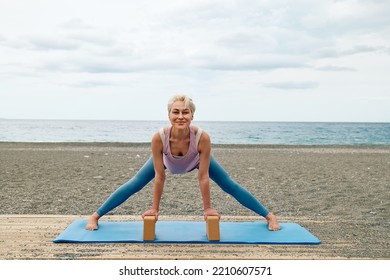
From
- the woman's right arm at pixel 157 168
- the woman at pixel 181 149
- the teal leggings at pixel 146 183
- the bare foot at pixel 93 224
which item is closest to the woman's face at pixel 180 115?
the woman at pixel 181 149

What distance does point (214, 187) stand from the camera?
30.7 feet

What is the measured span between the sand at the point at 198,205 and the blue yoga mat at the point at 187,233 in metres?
0.12

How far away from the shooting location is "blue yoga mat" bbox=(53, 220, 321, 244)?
167 inches

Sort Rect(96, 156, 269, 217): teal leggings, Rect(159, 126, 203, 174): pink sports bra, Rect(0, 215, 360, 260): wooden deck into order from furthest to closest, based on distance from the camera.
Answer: Rect(96, 156, 269, 217): teal leggings < Rect(159, 126, 203, 174): pink sports bra < Rect(0, 215, 360, 260): wooden deck

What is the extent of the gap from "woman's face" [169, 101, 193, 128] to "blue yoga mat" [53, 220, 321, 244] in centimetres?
111

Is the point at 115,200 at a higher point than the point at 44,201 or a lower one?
higher

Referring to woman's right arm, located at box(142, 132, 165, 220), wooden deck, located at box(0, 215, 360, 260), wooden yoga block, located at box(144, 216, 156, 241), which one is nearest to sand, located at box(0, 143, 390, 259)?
wooden deck, located at box(0, 215, 360, 260)

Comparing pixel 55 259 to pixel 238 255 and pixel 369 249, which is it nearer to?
pixel 238 255

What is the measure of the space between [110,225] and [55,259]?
118 cm

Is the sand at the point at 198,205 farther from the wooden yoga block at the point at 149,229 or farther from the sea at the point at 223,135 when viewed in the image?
the sea at the point at 223,135

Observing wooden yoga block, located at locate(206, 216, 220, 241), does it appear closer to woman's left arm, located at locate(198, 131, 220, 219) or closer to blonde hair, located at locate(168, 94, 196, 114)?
woman's left arm, located at locate(198, 131, 220, 219)

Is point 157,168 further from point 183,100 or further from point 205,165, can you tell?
point 183,100

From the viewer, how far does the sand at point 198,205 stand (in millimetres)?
3984

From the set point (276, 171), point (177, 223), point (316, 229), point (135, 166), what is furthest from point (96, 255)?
point (135, 166)
